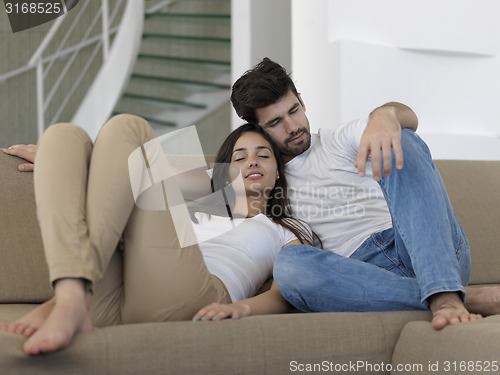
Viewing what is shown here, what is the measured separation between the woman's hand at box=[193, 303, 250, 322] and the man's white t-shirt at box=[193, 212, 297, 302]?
184 millimetres

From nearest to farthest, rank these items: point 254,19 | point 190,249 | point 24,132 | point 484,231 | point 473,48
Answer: point 190,249 < point 484,231 < point 473,48 < point 254,19 < point 24,132

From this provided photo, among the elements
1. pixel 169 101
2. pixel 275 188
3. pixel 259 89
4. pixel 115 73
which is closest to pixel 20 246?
pixel 275 188

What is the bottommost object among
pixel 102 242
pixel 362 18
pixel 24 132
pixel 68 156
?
pixel 24 132

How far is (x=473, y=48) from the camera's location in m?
3.38

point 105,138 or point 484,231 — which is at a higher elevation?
point 105,138

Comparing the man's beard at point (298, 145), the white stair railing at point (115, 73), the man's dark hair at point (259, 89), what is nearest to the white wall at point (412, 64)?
the man's dark hair at point (259, 89)

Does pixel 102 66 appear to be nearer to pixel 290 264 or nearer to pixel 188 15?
pixel 188 15

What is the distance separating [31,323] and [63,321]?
0.11 m

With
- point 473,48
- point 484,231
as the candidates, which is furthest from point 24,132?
point 484,231

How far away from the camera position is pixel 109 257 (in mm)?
1174

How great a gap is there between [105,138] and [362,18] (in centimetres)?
224

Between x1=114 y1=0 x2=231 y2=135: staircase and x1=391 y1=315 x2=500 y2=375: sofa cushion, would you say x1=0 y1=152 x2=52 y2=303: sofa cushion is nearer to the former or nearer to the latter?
x1=391 y1=315 x2=500 y2=375: sofa cushion

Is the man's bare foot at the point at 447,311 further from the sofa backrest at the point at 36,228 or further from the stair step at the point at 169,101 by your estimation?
the stair step at the point at 169,101

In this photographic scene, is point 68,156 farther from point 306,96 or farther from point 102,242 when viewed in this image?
point 306,96
